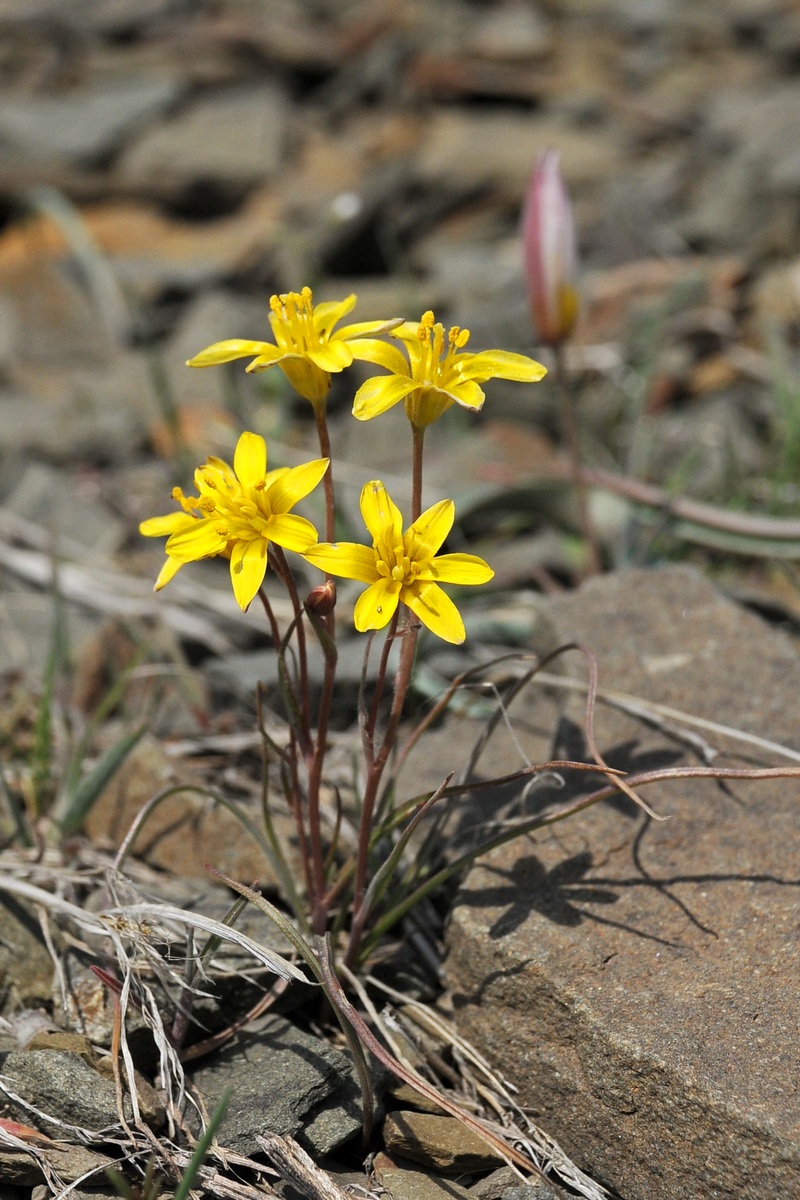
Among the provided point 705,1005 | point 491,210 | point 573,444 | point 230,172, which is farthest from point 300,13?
point 705,1005

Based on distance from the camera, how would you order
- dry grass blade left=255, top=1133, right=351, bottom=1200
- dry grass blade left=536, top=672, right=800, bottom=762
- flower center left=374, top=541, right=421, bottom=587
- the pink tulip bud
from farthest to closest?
the pink tulip bud → dry grass blade left=536, top=672, right=800, bottom=762 → flower center left=374, top=541, right=421, bottom=587 → dry grass blade left=255, top=1133, right=351, bottom=1200

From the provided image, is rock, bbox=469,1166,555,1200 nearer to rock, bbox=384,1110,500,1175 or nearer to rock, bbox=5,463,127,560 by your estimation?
rock, bbox=384,1110,500,1175

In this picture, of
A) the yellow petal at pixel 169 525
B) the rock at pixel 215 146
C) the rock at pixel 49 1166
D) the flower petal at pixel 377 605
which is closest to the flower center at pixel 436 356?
the flower petal at pixel 377 605

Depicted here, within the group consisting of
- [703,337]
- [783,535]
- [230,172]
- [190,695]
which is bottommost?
[190,695]

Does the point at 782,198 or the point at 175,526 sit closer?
the point at 175,526

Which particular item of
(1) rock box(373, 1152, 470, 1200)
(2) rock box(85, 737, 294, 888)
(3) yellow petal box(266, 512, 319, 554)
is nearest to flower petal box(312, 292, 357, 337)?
(3) yellow petal box(266, 512, 319, 554)

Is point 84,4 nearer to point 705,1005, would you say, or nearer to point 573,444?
point 573,444

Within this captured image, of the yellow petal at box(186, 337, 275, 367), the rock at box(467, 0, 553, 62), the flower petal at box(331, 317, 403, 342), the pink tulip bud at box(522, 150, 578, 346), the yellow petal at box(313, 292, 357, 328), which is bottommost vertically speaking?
the yellow petal at box(186, 337, 275, 367)
